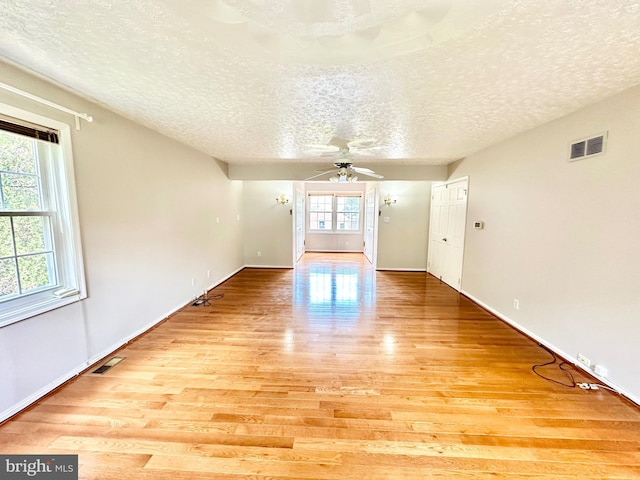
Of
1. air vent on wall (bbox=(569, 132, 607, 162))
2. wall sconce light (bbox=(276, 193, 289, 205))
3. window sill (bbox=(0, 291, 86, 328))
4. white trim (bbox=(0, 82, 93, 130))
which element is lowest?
window sill (bbox=(0, 291, 86, 328))

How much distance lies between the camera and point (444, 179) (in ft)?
17.0

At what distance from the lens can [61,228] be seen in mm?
2102

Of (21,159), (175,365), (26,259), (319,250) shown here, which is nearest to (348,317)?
(175,365)

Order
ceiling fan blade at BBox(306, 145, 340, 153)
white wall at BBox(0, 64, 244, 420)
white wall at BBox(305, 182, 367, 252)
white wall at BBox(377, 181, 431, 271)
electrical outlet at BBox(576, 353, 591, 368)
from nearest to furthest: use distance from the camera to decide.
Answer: white wall at BBox(0, 64, 244, 420) < electrical outlet at BBox(576, 353, 591, 368) < ceiling fan blade at BBox(306, 145, 340, 153) < white wall at BBox(377, 181, 431, 271) < white wall at BBox(305, 182, 367, 252)

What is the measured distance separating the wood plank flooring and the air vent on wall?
6.37 ft

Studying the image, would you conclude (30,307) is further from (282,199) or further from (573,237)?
(282,199)

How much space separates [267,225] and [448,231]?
406 cm

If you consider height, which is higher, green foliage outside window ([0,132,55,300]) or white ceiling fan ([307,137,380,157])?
white ceiling fan ([307,137,380,157])

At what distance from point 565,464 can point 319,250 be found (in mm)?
7802

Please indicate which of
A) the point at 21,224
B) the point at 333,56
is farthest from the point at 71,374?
the point at 333,56

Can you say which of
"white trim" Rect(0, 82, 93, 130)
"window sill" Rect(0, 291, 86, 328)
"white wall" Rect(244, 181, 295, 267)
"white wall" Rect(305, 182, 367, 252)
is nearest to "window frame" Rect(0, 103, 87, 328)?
"window sill" Rect(0, 291, 86, 328)

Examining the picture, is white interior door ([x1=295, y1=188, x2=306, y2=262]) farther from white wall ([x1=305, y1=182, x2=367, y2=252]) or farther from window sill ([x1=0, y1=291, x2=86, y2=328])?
window sill ([x1=0, y1=291, x2=86, y2=328])

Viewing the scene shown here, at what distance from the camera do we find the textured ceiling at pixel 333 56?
1.21 meters

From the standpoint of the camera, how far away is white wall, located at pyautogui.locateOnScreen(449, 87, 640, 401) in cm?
196
